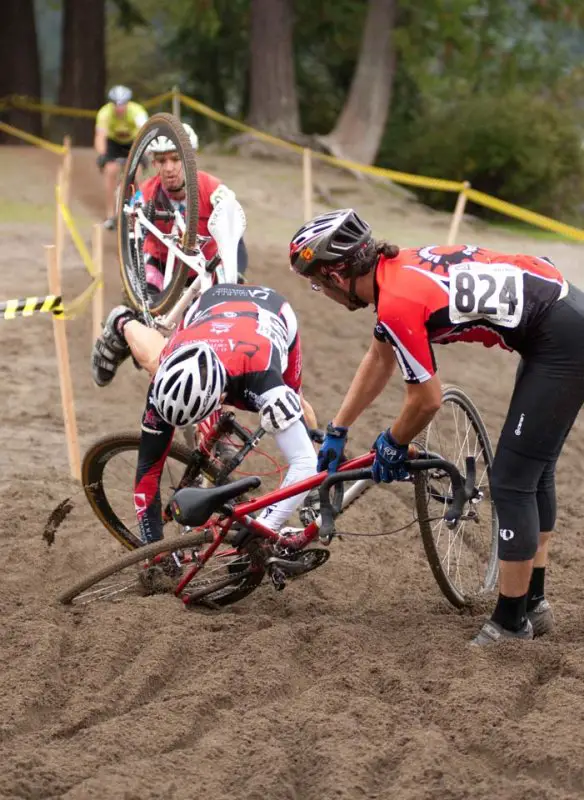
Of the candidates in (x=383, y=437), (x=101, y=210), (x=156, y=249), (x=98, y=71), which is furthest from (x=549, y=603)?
(x=98, y=71)

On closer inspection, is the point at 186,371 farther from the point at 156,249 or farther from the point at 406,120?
the point at 406,120

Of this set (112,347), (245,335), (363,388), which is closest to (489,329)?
(363,388)

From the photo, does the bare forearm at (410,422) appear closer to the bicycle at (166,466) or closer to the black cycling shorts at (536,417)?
the black cycling shorts at (536,417)

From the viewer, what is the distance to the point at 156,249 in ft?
26.3

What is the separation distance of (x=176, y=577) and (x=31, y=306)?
2.08 meters

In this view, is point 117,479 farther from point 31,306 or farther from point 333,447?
point 333,447

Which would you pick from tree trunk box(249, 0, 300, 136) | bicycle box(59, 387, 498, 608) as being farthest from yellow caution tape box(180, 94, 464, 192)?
bicycle box(59, 387, 498, 608)

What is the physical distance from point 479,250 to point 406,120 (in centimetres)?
2076

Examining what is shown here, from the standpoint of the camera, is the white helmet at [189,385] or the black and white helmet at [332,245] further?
the white helmet at [189,385]

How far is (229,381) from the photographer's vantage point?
545 cm

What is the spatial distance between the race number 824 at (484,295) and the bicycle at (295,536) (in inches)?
30.2

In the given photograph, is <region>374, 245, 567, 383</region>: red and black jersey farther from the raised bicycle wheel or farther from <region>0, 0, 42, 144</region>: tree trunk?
<region>0, 0, 42, 144</region>: tree trunk

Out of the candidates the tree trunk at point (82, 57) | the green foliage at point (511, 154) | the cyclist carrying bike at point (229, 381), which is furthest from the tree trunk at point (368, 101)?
the cyclist carrying bike at point (229, 381)

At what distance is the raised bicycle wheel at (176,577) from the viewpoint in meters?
5.56
